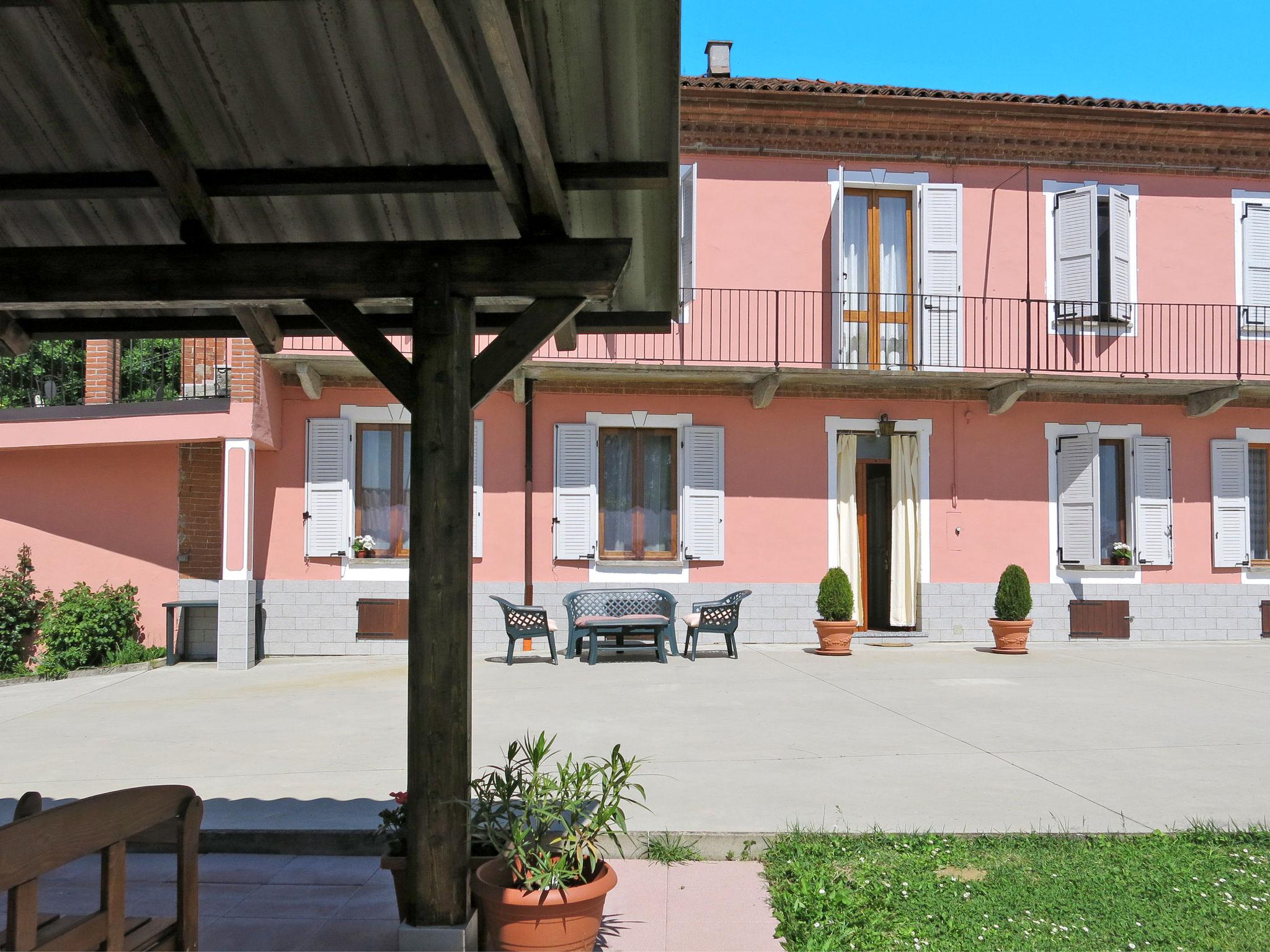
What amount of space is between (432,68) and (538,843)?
8.15 feet

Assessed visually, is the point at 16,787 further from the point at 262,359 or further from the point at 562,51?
the point at 262,359

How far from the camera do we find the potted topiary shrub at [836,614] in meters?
11.6

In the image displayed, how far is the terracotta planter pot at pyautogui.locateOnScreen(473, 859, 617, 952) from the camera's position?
303cm

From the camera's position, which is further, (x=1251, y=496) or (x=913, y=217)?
(x=1251, y=496)

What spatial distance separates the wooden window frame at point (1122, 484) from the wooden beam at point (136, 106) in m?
12.6

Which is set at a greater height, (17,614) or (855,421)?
(855,421)

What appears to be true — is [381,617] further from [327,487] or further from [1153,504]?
[1153,504]

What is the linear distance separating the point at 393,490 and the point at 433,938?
384 inches

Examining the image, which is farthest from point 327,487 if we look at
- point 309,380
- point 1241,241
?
point 1241,241

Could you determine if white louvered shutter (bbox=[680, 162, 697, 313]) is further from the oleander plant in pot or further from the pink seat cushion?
the oleander plant in pot

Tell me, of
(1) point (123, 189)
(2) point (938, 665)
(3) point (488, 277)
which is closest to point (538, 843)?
(3) point (488, 277)

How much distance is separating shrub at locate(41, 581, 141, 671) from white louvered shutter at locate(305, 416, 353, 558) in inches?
84.9

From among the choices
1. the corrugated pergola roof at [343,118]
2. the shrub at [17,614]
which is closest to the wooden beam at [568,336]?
the corrugated pergola roof at [343,118]

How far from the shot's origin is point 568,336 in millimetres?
4367
